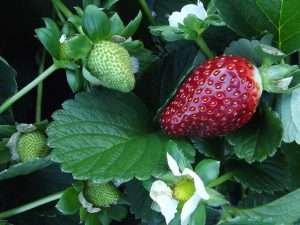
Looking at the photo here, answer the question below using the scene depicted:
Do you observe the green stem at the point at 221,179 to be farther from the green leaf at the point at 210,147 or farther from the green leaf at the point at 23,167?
the green leaf at the point at 23,167

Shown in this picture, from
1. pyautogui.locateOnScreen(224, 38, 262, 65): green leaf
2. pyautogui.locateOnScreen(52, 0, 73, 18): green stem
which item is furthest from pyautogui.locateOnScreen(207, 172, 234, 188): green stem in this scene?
pyautogui.locateOnScreen(52, 0, 73, 18): green stem

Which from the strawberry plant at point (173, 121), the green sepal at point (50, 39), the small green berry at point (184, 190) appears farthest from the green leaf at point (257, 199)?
the green sepal at point (50, 39)

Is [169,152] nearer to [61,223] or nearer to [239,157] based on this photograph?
[239,157]

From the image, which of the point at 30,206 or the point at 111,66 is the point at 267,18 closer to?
the point at 111,66

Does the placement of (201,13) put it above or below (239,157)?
above

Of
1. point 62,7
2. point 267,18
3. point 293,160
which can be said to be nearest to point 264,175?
point 293,160

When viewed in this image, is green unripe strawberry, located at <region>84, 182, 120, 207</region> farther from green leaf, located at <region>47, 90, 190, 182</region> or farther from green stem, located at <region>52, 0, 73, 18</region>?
green stem, located at <region>52, 0, 73, 18</region>

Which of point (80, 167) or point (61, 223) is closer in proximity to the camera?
point (80, 167)

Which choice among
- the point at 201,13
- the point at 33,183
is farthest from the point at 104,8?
the point at 33,183
